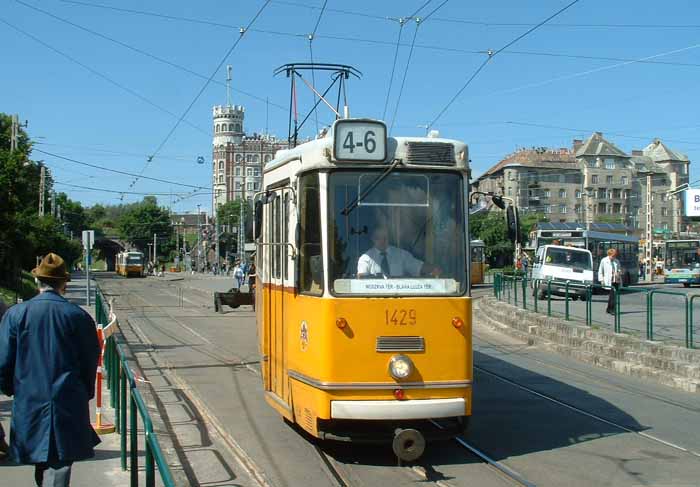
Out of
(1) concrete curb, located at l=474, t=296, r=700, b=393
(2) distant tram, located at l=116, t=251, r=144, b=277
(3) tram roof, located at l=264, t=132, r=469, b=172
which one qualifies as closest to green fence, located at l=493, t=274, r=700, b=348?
(1) concrete curb, located at l=474, t=296, r=700, b=393

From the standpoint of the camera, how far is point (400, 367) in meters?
7.54

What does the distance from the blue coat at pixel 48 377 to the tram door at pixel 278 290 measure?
11.7 feet

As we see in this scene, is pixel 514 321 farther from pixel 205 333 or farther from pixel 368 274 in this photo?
pixel 368 274

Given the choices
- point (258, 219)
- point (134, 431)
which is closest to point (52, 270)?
point (134, 431)

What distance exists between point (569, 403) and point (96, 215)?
562ft

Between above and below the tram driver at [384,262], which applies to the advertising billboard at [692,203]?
above

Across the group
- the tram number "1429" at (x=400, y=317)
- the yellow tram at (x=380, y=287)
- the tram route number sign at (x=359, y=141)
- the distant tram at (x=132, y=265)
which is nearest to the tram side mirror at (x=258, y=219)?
the yellow tram at (x=380, y=287)

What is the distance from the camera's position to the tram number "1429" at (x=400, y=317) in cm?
759

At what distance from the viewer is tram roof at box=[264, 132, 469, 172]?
25.6 feet

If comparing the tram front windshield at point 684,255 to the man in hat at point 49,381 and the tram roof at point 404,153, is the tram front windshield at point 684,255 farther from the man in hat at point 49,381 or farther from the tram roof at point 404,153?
the man in hat at point 49,381

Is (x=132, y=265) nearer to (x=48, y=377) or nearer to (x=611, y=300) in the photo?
(x=611, y=300)

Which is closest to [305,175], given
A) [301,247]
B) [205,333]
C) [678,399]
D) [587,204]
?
[301,247]

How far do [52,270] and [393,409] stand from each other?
3.41 meters

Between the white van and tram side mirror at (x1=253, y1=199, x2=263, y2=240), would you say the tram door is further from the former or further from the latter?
the white van
